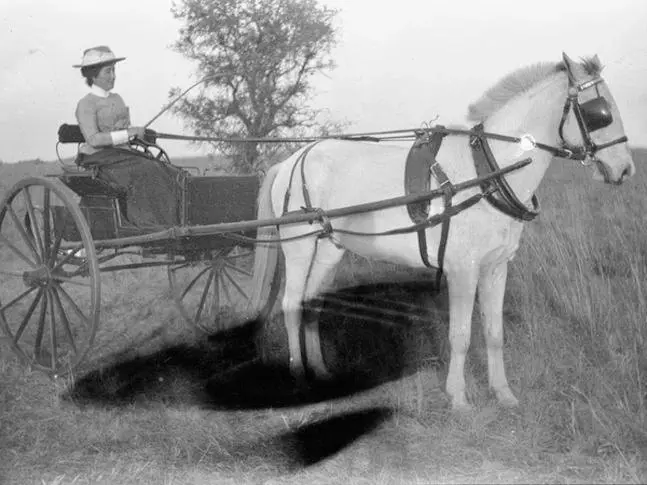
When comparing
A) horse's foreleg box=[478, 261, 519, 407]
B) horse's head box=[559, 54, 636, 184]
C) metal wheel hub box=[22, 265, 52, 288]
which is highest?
horse's head box=[559, 54, 636, 184]

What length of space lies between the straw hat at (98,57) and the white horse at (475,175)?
183cm

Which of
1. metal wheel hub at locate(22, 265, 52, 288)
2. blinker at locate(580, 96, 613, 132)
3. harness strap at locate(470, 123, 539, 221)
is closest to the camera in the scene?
blinker at locate(580, 96, 613, 132)

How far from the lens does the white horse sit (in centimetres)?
431

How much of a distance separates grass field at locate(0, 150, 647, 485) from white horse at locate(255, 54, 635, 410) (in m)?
0.41

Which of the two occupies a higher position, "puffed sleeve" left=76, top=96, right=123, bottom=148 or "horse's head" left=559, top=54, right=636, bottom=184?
"puffed sleeve" left=76, top=96, right=123, bottom=148

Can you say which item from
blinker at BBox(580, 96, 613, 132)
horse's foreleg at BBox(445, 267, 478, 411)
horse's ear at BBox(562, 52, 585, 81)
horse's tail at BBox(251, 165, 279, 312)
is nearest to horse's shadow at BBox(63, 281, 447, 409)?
horse's tail at BBox(251, 165, 279, 312)

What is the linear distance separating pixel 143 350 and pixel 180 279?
3.27 m

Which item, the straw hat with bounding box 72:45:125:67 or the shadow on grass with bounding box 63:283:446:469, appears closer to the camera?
the shadow on grass with bounding box 63:283:446:469

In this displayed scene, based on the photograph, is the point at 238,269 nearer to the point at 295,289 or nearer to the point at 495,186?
the point at 295,289

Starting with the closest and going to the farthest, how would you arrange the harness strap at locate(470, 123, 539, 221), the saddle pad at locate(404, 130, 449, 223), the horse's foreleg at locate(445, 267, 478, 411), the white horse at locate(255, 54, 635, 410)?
the white horse at locate(255, 54, 635, 410) < the harness strap at locate(470, 123, 539, 221) < the horse's foreleg at locate(445, 267, 478, 411) < the saddle pad at locate(404, 130, 449, 223)

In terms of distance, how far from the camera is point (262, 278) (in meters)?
6.27

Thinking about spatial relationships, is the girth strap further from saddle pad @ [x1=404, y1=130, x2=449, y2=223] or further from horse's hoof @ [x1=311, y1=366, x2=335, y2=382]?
horse's hoof @ [x1=311, y1=366, x2=335, y2=382]

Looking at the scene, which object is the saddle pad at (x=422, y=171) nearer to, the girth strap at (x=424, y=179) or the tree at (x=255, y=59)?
the girth strap at (x=424, y=179)

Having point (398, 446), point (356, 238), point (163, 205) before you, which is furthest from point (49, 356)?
point (398, 446)
